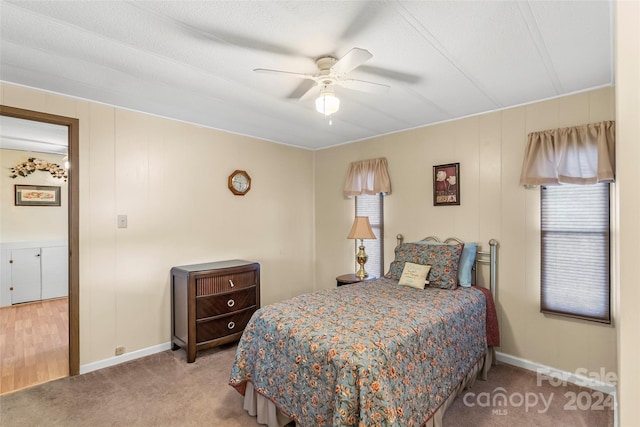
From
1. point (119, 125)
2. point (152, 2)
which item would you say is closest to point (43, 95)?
point (119, 125)

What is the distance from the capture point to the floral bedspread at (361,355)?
1.57 meters

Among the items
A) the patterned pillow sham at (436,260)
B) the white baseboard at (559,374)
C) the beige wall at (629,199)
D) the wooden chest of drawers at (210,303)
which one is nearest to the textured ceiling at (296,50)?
the beige wall at (629,199)

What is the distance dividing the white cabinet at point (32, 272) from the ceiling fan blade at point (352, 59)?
202 inches

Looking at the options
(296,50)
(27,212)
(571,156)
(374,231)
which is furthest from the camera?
(27,212)

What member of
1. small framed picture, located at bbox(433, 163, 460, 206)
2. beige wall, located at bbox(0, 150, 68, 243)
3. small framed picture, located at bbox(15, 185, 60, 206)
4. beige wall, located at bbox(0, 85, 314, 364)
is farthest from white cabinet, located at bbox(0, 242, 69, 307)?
small framed picture, located at bbox(433, 163, 460, 206)

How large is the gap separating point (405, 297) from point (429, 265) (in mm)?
576

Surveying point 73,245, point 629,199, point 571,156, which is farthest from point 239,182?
point 629,199

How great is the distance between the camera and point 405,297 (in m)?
2.58

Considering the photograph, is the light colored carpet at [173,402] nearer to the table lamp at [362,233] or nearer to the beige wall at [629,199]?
the table lamp at [362,233]

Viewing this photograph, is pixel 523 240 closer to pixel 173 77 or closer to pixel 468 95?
pixel 468 95

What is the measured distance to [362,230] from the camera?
3729 millimetres

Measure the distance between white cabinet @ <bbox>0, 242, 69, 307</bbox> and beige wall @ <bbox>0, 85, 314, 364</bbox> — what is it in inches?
96.2

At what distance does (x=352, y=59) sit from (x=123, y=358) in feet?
10.9

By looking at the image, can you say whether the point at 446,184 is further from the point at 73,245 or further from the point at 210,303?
the point at 73,245
